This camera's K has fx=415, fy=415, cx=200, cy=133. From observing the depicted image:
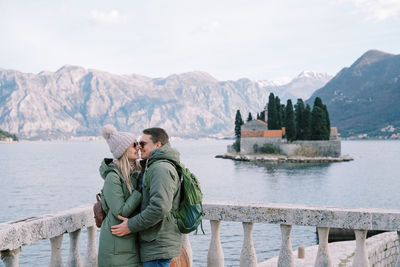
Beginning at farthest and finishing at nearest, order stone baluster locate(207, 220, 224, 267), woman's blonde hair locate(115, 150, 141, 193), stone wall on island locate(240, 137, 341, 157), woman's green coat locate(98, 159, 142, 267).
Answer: stone wall on island locate(240, 137, 341, 157)
stone baluster locate(207, 220, 224, 267)
woman's blonde hair locate(115, 150, 141, 193)
woman's green coat locate(98, 159, 142, 267)

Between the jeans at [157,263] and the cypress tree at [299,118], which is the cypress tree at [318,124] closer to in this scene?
the cypress tree at [299,118]

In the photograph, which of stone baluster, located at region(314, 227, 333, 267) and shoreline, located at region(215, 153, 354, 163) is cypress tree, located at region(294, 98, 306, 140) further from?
stone baluster, located at region(314, 227, 333, 267)

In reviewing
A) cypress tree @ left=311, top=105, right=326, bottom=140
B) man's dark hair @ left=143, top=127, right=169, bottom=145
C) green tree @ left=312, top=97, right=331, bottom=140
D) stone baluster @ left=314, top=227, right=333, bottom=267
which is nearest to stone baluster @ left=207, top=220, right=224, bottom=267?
stone baluster @ left=314, top=227, right=333, bottom=267

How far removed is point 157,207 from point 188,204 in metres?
0.34

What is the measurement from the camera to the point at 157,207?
3.41 m

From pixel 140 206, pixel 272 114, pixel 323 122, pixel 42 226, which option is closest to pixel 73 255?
pixel 42 226

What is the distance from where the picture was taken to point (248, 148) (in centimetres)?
9194

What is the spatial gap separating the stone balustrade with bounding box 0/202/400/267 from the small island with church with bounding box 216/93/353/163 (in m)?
73.0

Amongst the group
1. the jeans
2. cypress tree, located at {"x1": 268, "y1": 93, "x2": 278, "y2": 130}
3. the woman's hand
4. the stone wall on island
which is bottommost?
the stone wall on island

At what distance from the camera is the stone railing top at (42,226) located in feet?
12.6

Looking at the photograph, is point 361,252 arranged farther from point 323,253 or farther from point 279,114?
point 279,114

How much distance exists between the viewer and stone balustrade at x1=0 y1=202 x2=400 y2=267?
13.2 ft

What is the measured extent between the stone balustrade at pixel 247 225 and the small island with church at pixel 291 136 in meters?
73.0

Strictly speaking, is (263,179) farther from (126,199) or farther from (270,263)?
(126,199)
